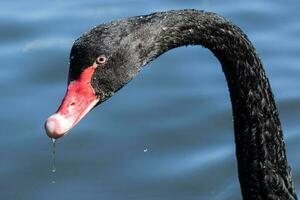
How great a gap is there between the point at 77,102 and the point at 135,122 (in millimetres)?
2062

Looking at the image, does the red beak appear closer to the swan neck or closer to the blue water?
the swan neck

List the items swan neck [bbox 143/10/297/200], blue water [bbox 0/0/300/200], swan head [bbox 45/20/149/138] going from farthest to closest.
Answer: blue water [bbox 0/0/300/200] → swan neck [bbox 143/10/297/200] → swan head [bbox 45/20/149/138]

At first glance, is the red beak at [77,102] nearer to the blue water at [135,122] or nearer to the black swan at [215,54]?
the black swan at [215,54]

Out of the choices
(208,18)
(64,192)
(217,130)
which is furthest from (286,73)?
(208,18)

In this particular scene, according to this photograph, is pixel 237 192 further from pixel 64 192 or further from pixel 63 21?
pixel 63 21

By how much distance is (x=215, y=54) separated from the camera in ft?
13.7

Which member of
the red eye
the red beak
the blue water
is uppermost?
the blue water

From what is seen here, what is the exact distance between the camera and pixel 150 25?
3836mm

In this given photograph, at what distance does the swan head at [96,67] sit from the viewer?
12.2 ft

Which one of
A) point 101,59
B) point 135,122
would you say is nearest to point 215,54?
point 101,59

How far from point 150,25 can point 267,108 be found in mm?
825

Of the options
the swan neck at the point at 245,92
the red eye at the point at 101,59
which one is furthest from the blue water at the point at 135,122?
the red eye at the point at 101,59

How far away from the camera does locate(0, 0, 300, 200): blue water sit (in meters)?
5.52

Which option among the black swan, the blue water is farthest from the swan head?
the blue water
